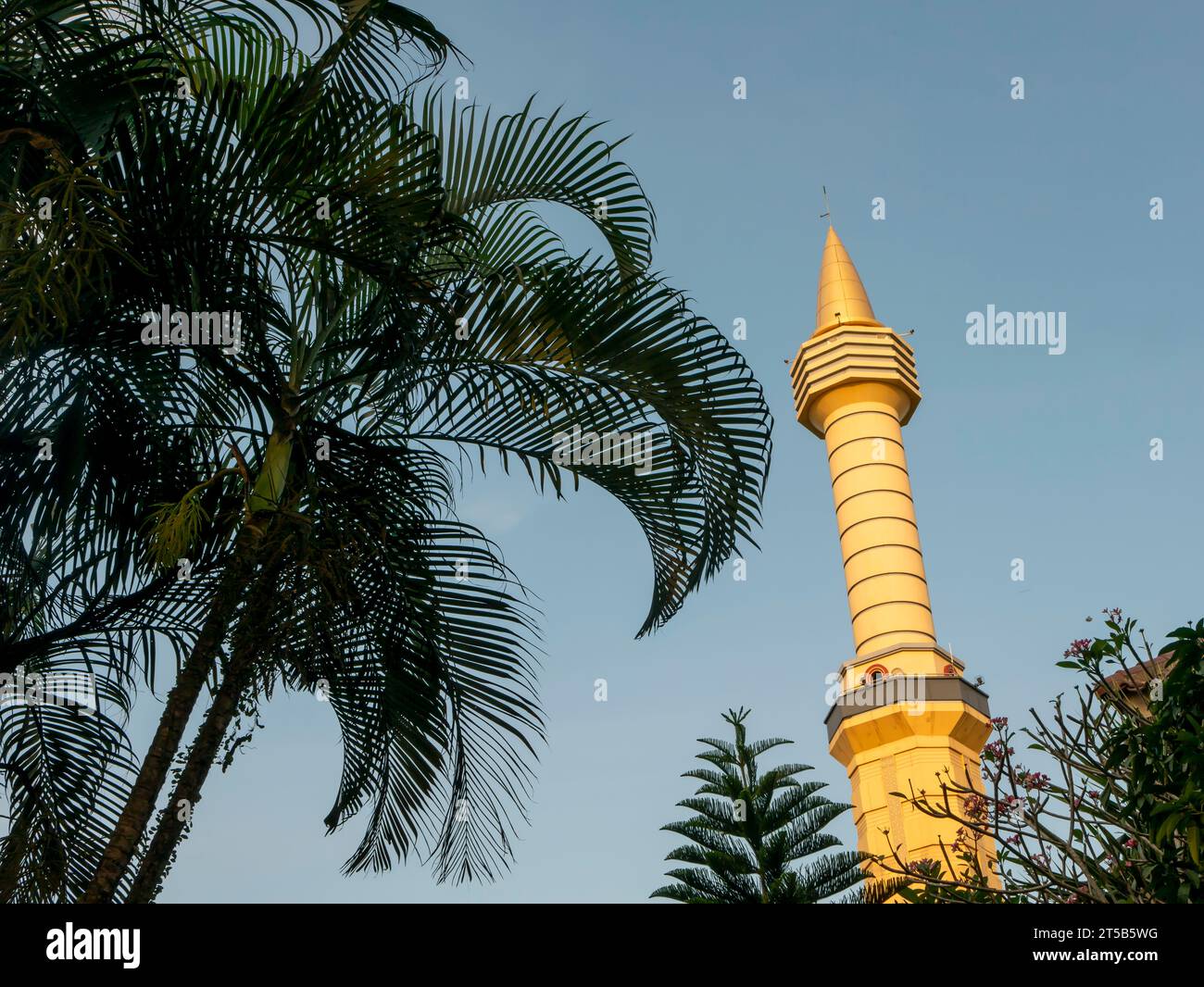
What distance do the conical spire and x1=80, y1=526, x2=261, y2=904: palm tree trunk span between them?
23814 mm

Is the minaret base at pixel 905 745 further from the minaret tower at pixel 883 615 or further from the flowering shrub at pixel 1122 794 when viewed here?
the flowering shrub at pixel 1122 794

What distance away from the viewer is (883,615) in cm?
2369

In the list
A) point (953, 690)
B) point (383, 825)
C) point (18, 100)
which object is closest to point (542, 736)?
point (383, 825)

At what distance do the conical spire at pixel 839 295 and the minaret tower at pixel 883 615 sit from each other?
25 centimetres

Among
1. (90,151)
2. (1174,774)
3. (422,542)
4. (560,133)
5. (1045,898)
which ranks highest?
(560,133)

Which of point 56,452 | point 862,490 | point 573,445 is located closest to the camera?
point 56,452

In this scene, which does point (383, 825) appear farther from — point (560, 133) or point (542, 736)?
point (560, 133)

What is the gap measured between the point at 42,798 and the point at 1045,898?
4162mm

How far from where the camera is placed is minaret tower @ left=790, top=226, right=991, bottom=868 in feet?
74.7

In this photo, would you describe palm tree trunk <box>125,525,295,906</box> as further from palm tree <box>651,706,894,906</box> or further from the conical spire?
the conical spire

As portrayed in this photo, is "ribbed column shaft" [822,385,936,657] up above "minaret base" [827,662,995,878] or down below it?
above

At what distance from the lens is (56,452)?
4312 mm

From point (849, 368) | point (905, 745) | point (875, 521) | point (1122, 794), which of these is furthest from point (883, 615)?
point (1122, 794)

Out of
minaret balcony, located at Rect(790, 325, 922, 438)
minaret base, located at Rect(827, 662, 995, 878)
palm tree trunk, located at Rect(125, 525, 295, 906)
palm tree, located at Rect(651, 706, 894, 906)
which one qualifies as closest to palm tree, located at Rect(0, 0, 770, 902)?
palm tree trunk, located at Rect(125, 525, 295, 906)
